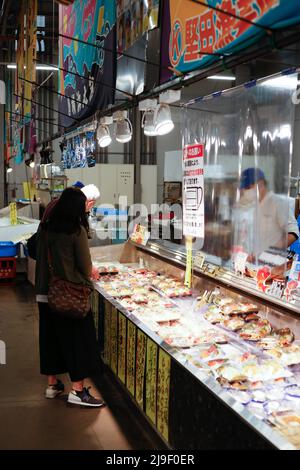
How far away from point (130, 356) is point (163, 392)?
34.9 inches

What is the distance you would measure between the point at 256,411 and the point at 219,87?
13190mm

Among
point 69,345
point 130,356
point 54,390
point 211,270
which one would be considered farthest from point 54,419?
point 211,270

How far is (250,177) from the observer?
160 inches

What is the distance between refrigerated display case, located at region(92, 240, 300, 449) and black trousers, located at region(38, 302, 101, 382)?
261 mm

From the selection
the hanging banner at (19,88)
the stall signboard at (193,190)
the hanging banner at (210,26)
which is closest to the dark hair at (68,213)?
the stall signboard at (193,190)

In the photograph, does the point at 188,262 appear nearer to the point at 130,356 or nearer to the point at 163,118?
the point at 130,356

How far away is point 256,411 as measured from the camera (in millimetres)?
2719

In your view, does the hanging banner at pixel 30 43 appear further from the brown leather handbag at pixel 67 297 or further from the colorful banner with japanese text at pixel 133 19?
the brown leather handbag at pixel 67 297

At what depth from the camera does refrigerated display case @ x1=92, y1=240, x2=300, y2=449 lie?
2.73m

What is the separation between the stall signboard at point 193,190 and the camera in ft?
14.5

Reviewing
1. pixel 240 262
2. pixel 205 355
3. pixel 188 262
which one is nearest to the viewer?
pixel 205 355

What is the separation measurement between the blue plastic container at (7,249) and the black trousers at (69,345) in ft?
19.8

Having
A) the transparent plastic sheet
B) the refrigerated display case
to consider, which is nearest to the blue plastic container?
the refrigerated display case
